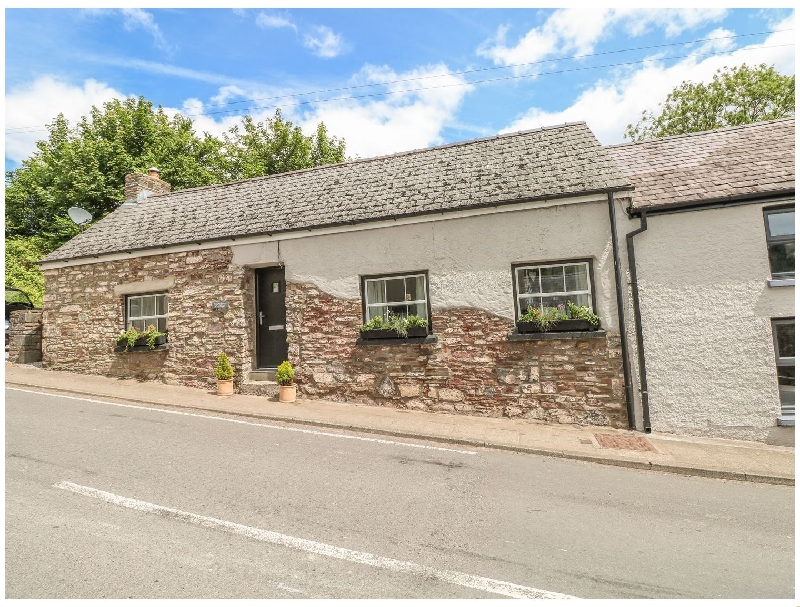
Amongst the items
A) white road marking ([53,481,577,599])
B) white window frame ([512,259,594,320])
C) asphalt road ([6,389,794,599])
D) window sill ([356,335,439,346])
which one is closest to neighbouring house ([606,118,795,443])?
white window frame ([512,259,594,320])

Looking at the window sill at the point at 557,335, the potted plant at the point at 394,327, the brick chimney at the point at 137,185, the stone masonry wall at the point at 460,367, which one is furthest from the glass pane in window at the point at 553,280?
the brick chimney at the point at 137,185

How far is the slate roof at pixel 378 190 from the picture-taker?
925 cm

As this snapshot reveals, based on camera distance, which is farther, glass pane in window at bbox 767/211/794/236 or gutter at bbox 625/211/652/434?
gutter at bbox 625/211/652/434

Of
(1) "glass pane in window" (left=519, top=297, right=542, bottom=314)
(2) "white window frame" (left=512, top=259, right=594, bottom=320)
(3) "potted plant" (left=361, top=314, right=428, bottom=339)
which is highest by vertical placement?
(2) "white window frame" (left=512, top=259, right=594, bottom=320)

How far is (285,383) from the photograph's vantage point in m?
9.88

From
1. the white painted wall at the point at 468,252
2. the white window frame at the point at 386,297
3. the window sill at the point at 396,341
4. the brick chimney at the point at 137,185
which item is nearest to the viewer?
the white painted wall at the point at 468,252

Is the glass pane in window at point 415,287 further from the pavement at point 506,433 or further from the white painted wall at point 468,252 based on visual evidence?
the pavement at point 506,433

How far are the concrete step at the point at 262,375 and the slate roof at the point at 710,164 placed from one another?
8566 millimetres

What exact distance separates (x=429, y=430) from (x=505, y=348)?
2.29 meters

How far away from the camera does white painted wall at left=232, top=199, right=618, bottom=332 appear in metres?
8.53

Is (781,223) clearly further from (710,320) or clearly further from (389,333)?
(389,333)

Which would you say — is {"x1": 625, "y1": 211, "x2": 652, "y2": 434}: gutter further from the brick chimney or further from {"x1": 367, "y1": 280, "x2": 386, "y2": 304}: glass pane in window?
the brick chimney

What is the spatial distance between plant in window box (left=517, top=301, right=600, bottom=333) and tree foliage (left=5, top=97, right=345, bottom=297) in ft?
64.3

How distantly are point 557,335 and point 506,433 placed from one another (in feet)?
6.93
